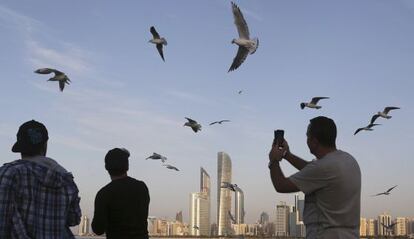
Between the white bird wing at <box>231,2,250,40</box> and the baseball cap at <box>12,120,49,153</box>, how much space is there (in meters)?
9.74

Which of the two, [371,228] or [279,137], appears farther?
[371,228]

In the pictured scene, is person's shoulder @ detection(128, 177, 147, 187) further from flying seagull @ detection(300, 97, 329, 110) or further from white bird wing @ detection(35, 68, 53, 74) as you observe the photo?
flying seagull @ detection(300, 97, 329, 110)

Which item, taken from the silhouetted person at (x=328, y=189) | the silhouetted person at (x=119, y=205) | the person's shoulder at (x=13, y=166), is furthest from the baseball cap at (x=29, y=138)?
the silhouetted person at (x=328, y=189)

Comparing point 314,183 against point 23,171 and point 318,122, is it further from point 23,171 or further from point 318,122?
point 23,171

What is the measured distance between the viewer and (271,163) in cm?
486

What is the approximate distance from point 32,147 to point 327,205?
2.35 meters

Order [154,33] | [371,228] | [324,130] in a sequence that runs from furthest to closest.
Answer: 1. [371,228]
2. [154,33]
3. [324,130]

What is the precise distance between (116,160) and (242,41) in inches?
335

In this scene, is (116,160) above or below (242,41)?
below

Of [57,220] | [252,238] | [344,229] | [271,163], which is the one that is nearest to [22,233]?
[57,220]

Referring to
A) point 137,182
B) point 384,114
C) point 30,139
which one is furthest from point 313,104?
point 30,139

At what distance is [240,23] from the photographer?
13.7 metres

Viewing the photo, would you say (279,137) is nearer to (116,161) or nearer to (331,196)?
(331,196)

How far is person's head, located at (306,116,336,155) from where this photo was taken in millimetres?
4816
